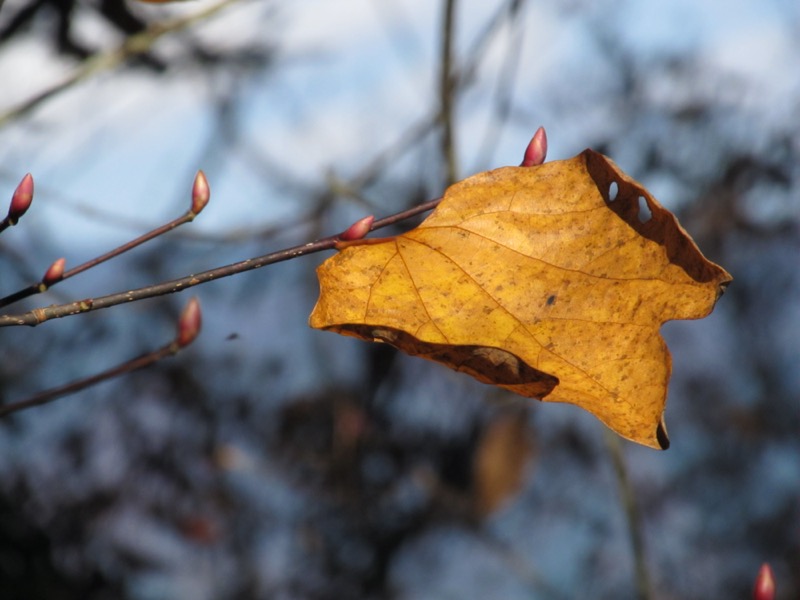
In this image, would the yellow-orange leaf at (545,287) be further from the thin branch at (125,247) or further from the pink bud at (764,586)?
the pink bud at (764,586)

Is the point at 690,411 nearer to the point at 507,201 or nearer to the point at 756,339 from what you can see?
the point at 756,339

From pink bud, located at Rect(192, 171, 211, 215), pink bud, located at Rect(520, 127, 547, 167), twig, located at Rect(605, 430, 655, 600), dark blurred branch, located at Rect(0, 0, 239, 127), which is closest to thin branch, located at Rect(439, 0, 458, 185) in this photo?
dark blurred branch, located at Rect(0, 0, 239, 127)

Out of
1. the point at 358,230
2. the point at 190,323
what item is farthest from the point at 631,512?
the point at 358,230

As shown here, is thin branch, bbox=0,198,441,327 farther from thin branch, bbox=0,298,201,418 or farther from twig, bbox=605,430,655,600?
twig, bbox=605,430,655,600

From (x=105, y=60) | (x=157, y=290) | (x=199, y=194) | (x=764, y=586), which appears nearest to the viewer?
(x=157, y=290)

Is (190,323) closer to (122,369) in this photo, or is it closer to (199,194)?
(122,369)

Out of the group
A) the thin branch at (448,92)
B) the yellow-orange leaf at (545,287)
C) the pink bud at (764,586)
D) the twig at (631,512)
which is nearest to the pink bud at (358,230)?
the yellow-orange leaf at (545,287)

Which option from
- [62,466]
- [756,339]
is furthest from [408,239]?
[756,339]
